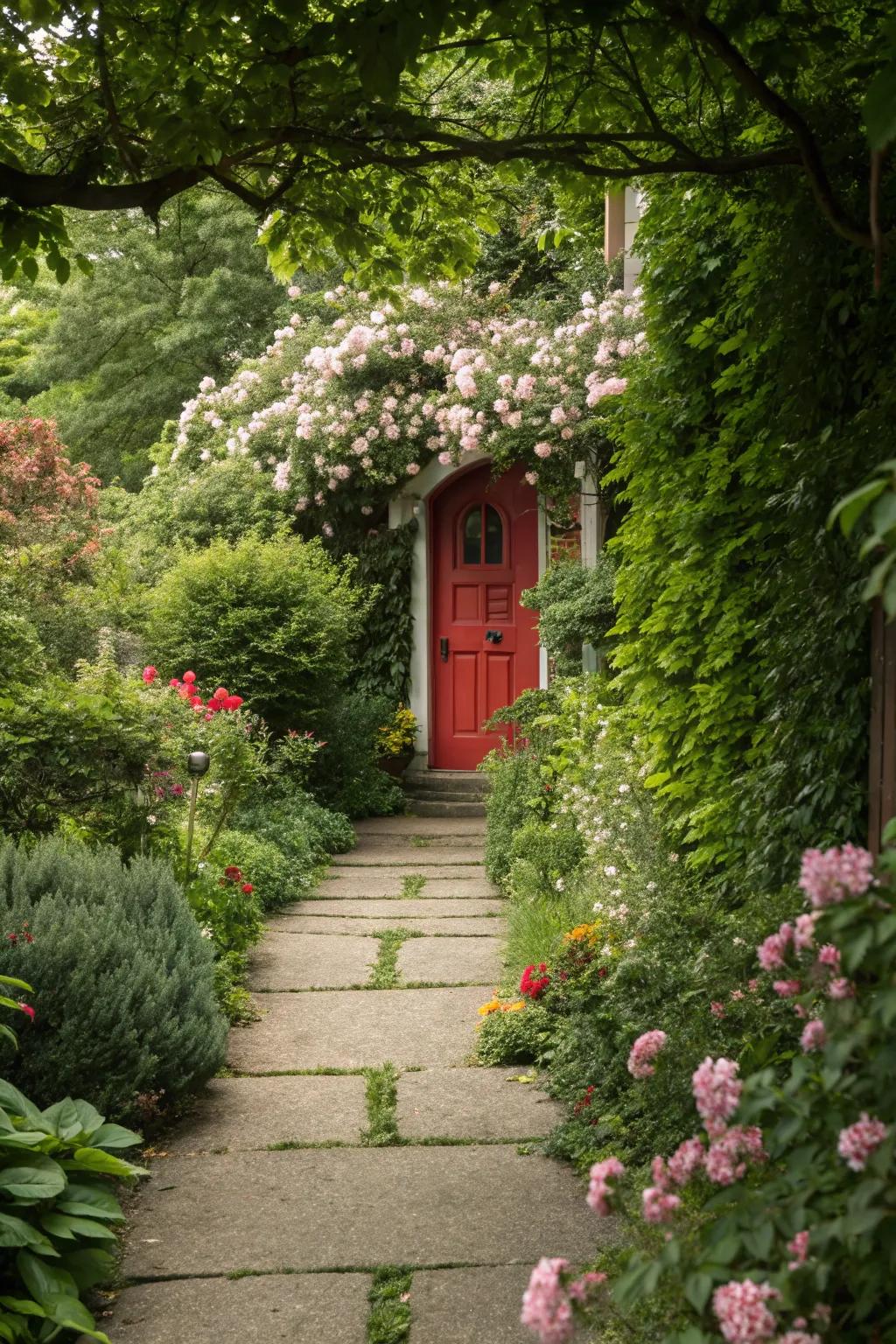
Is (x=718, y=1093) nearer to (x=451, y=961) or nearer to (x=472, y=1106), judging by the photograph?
(x=472, y=1106)

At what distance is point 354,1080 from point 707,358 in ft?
9.79

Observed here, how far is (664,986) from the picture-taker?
398 cm

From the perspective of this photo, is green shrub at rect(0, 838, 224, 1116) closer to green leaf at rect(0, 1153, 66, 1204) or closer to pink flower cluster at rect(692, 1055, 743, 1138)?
green leaf at rect(0, 1153, 66, 1204)

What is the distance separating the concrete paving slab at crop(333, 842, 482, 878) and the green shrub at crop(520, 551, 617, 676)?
1.62 meters

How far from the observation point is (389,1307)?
10.2 ft

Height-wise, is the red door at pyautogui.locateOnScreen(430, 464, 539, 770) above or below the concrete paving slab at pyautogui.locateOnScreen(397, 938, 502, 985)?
above

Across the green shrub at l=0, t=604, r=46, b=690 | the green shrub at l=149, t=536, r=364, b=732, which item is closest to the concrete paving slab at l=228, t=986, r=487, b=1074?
the green shrub at l=0, t=604, r=46, b=690

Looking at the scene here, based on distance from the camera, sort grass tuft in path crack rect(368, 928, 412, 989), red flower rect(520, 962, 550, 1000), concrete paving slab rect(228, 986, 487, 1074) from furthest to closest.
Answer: grass tuft in path crack rect(368, 928, 412, 989), red flower rect(520, 962, 550, 1000), concrete paving slab rect(228, 986, 487, 1074)

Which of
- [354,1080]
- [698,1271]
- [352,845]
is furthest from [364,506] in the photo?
[698,1271]

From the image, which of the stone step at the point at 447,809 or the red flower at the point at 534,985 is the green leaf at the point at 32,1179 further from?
the stone step at the point at 447,809

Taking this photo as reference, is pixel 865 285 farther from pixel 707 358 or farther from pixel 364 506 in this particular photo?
pixel 364 506

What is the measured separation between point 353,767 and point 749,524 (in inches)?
252

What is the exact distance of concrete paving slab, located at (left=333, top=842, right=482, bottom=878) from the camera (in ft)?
28.9

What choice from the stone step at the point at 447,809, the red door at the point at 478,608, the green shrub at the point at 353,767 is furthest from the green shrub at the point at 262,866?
the red door at the point at 478,608
